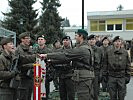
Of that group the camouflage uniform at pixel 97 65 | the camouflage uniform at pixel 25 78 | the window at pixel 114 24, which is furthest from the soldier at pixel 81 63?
the window at pixel 114 24

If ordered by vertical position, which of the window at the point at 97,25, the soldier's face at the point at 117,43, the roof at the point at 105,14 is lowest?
the soldier's face at the point at 117,43

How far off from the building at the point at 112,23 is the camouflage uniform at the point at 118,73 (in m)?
37.5

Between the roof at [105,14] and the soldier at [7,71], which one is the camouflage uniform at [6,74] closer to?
the soldier at [7,71]

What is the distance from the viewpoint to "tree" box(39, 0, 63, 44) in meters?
38.9

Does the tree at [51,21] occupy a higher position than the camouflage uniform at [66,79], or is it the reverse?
the tree at [51,21]

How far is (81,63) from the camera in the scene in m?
6.50

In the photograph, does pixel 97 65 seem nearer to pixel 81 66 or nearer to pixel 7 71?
pixel 81 66

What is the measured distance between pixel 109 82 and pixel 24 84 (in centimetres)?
224

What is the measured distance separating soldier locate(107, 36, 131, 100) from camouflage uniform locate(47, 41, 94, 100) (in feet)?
5.00

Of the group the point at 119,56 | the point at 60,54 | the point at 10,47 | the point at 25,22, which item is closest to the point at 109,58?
the point at 119,56

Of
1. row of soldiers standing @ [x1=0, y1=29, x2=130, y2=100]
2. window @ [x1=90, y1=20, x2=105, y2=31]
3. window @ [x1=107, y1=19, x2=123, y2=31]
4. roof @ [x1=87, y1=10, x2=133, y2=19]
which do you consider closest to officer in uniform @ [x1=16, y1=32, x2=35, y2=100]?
row of soldiers standing @ [x1=0, y1=29, x2=130, y2=100]

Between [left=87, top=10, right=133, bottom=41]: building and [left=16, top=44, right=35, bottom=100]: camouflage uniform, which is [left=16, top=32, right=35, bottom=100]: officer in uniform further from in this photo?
[left=87, top=10, right=133, bottom=41]: building

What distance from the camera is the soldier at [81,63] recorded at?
250 inches

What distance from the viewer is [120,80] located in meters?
7.86
